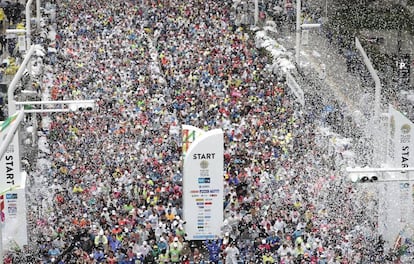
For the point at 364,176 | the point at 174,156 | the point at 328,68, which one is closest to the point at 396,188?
the point at 364,176

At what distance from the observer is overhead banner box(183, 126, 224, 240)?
33.0 metres

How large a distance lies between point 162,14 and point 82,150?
19.0 m

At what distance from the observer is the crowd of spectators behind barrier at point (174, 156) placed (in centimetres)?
3161

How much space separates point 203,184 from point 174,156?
16.7ft

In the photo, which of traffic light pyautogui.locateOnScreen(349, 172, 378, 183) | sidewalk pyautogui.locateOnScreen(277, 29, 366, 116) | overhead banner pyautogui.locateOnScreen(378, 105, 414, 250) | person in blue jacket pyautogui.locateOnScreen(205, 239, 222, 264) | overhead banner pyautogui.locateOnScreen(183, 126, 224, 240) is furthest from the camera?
sidewalk pyautogui.locateOnScreen(277, 29, 366, 116)

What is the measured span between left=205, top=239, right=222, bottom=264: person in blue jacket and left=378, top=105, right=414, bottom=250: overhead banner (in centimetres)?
467

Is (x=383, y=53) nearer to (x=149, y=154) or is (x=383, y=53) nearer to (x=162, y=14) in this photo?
(x=162, y=14)

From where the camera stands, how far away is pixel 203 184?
109 ft

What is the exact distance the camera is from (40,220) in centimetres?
3331

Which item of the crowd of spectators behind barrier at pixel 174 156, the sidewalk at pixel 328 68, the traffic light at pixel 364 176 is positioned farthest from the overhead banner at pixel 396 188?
the sidewalk at pixel 328 68

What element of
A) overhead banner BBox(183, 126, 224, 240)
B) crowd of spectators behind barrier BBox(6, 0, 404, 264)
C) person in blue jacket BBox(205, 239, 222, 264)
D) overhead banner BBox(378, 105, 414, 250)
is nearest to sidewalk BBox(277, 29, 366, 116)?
crowd of spectators behind barrier BBox(6, 0, 404, 264)

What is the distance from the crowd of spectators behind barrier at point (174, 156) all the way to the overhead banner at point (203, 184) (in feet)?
1.18

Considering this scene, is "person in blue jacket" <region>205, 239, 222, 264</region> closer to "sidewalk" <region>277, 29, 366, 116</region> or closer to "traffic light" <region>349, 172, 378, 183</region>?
"traffic light" <region>349, 172, 378, 183</region>

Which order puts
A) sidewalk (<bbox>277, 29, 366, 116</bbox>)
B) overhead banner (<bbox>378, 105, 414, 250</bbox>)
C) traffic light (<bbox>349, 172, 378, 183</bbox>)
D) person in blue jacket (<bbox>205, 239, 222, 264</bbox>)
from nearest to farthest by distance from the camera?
traffic light (<bbox>349, 172, 378, 183</bbox>) < person in blue jacket (<bbox>205, 239, 222, 264</bbox>) < overhead banner (<bbox>378, 105, 414, 250</bbox>) < sidewalk (<bbox>277, 29, 366, 116</bbox>)
